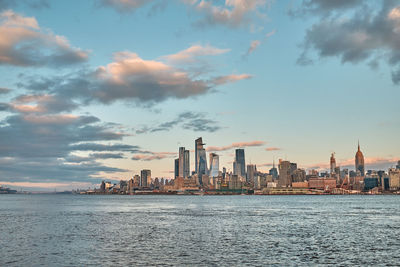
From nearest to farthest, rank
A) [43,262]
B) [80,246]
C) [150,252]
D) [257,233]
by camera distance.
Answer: [43,262]
[150,252]
[80,246]
[257,233]

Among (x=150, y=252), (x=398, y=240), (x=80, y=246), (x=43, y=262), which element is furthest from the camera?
(x=398, y=240)

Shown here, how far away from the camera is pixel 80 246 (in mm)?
67375

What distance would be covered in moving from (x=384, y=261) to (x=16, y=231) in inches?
3009

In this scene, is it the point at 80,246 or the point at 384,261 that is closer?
the point at 384,261

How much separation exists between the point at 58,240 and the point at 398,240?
6279cm

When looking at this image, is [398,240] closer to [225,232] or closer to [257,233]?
[257,233]

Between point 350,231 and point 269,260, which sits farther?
point 350,231

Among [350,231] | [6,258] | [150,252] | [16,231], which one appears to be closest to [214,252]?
[150,252]

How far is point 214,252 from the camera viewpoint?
6094 centimetres

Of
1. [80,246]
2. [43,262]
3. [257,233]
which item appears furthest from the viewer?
[257,233]

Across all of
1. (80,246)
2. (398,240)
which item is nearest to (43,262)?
(80,246)

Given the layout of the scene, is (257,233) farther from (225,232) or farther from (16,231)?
(16,231)

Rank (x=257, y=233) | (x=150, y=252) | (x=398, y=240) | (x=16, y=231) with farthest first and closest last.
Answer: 1. (x=16, y=231)
2. (x=257, y=233)
3. (x=398, y=240)
4. (x=150, y=252)

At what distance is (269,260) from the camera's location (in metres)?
54.0
